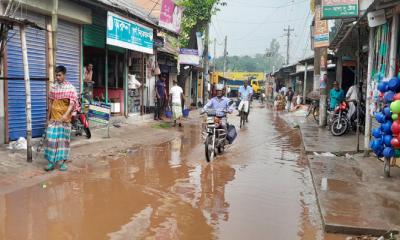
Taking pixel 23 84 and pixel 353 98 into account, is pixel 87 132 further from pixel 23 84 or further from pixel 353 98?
pixel 353 98

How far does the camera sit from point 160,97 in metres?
18.7

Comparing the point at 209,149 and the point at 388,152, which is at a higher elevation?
the point at 388,152

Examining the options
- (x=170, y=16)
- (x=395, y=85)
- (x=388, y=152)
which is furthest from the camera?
(x=170, y=16)

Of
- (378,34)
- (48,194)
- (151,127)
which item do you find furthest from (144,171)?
(151,127)

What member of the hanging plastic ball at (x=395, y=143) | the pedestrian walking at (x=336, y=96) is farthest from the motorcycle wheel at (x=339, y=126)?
the hanging plastic ball at (x=395, y=143)

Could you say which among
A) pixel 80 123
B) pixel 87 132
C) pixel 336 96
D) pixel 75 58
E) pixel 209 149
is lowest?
pixel 209 149

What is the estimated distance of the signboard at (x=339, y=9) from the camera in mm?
10180

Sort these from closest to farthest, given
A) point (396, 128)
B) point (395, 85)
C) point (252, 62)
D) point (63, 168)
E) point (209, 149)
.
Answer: point (396, 128)
point (395, 85)
point (63, 168)
point (209, 149)
point (252, 62)

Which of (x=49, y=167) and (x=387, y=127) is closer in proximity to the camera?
(x=387, y=127)

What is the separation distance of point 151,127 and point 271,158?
6679 mm

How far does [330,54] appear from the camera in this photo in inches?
857

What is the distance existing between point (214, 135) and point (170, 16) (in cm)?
946

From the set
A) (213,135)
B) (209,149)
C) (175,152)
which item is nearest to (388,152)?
(209,149)

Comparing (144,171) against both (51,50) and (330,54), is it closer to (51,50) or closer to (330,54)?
(51,50)
